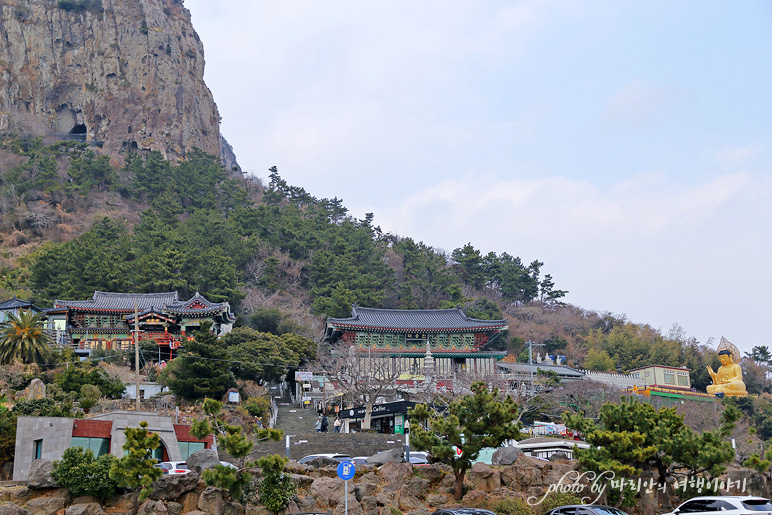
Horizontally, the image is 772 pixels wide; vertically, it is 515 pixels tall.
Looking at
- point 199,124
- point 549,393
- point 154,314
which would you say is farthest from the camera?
point 199,124

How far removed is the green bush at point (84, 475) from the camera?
18328 mm

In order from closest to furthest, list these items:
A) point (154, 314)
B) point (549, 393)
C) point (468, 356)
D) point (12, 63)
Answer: point (549, 393), point (154, 314), point (468, 356), point (12, 63)

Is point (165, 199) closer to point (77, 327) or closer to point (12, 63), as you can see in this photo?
point (77, 327)

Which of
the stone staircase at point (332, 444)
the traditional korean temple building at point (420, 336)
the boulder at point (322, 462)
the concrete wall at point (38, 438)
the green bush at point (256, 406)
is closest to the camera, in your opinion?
the boulder at point (322, 462)

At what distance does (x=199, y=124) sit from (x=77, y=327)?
57.6 meters

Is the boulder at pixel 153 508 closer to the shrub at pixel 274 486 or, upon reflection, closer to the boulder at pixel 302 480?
the shrub at pixel 274 486

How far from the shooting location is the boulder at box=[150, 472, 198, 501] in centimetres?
1872

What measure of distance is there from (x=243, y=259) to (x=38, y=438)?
151ft

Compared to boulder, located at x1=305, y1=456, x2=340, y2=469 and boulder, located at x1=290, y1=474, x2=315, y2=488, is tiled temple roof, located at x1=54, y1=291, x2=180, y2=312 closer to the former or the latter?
boulder, located at x1=305, y1=456, x2=340, y2=469

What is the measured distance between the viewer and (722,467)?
1955 centimetres

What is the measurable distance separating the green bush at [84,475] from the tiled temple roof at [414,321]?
36278mm

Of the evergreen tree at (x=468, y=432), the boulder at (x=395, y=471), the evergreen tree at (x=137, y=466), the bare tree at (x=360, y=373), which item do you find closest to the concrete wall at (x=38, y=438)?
the evergreen tree at (x=137, y=466)

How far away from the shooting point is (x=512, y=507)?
19.6 m

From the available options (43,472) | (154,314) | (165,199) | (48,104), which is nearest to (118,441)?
(43,472)
